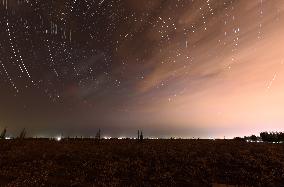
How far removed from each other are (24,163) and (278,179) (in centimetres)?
2146

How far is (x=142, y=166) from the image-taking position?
26.5m

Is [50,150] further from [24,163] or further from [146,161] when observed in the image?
[146,161]

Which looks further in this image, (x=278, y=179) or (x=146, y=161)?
(x=146, y=161)

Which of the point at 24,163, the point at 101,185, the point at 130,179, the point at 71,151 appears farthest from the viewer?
the point at 71,151

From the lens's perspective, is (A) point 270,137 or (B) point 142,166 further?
(A) point 270,137

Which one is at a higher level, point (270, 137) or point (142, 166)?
point (270, 137)

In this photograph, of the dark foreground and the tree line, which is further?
the tree line

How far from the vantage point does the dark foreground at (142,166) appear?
76.0ft

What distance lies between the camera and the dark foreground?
23.2 m

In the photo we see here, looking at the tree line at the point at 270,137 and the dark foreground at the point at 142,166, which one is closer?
the dark foreground at the point at 142,166

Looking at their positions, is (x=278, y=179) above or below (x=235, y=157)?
below

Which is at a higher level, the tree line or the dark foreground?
the tree line

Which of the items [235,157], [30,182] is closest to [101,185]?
[30,182]

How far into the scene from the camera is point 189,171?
25.4m
